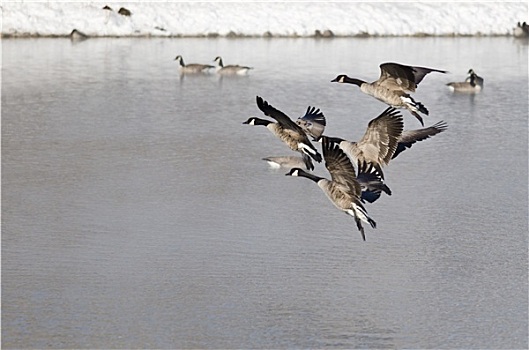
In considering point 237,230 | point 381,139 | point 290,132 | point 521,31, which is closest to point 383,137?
point 381,139

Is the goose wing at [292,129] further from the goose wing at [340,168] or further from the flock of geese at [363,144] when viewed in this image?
the goose wing at [340,168]

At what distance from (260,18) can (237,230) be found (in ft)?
46.9

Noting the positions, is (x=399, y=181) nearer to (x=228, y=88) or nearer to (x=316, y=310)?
(x=316, y=310)

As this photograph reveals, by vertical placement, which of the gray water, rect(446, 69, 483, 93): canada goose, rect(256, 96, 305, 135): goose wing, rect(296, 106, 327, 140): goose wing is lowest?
the gray water

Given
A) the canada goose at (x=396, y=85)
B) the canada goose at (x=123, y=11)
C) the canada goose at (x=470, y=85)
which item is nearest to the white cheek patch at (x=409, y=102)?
the canada goose at (x=396, y=85)

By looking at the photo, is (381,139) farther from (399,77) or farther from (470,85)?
(470,85)

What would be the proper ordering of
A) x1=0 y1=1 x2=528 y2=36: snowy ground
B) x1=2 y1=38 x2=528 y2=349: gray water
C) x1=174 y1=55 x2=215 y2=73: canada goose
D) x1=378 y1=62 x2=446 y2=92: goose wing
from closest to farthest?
x1=2 y1=38 x2=528 y2=349: gray water, x1=378 y1=62 x2=446 y2=92: goose wing, x1=174 y1=55 x2=215 y2=73: canada goose, x1=0 y1=1 x2=528 y2=36: snowy ground

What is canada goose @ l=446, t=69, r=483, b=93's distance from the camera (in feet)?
48.3

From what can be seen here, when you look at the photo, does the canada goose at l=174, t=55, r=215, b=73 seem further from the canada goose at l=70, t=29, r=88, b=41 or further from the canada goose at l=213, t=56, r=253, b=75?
the canada goose at l=70, t=29, r=88, b=41

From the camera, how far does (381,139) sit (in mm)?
6898

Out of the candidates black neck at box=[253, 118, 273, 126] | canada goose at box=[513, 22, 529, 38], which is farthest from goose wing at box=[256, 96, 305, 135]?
canada goose at box=[513, 22, 529, 38]

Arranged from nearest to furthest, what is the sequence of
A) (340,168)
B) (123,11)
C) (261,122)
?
(340,168), (261,122), (123,11)

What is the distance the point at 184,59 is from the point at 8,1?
5.18 metres

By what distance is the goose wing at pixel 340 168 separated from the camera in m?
6.25
